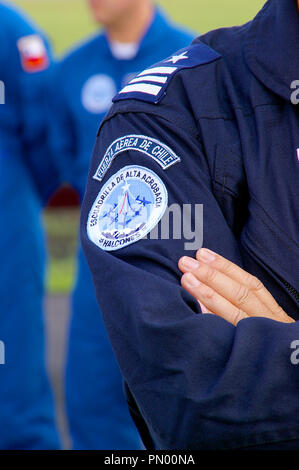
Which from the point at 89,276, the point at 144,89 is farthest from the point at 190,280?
the point at 89,276

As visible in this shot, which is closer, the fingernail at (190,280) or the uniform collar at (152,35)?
the fingernail at (190,280)

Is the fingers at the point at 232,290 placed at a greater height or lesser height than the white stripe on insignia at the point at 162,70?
lesser

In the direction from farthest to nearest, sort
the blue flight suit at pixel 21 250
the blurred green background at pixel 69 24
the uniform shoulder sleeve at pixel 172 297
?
the blurred green background at pixel 69 24, the blue flight suit at pixel 21 250, the uniform shoulder sleeve at pixel 172 297

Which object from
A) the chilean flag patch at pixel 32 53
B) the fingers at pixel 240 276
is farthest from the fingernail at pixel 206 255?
the chilean flag patch at pixel 32 53

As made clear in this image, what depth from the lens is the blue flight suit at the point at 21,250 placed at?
3.28 metres

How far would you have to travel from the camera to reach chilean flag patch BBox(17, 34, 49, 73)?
10.8 feet

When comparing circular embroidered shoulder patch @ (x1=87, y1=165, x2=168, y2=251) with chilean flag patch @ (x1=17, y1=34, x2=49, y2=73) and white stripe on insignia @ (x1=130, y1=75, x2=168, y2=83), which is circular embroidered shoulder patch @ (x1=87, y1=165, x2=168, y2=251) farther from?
chilean flag patch @ (x1=17, y1=34, x2=49, y2=73)

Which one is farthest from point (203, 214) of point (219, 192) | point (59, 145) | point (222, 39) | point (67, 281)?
point (67, 281)

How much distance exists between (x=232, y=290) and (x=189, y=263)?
89mm

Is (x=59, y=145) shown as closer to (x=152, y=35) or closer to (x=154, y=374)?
(x=152, y=35)

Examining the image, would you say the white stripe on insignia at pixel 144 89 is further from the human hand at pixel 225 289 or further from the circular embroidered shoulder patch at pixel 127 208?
the human hand at pixel 225 289

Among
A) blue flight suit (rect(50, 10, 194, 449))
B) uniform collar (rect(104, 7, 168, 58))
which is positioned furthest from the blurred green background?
blue flight suit (rect(50, 10, 194, 449))

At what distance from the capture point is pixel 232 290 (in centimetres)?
127

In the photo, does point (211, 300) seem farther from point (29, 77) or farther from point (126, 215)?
point (29, 77)
